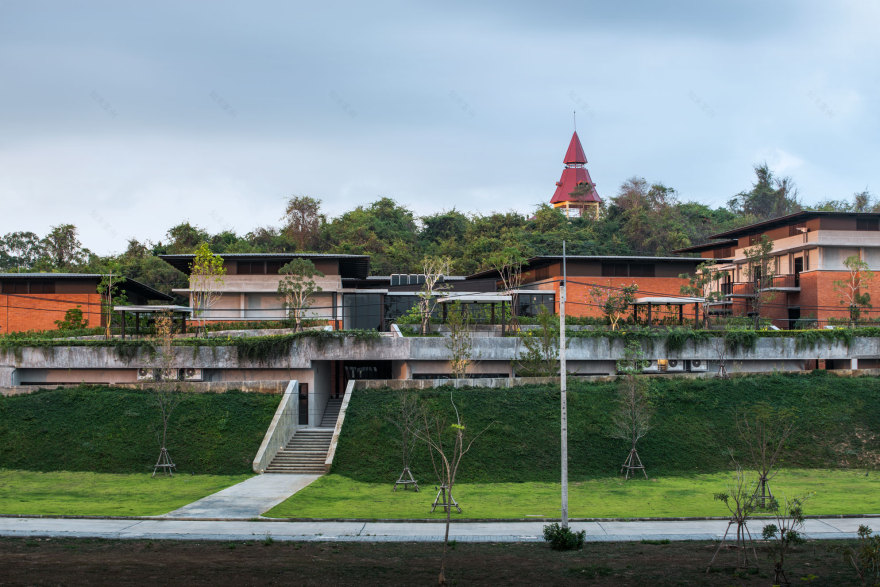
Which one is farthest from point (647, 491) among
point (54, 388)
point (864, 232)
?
point (864, 232)

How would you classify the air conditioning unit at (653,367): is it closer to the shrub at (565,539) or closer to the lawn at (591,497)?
the lawn at (591,497)

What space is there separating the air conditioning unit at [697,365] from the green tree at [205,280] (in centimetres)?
2433

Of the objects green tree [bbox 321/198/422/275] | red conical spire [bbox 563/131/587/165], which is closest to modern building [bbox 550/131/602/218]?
red conical spire [bbox 563/131/587/165]

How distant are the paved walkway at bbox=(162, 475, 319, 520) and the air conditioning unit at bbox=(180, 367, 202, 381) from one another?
380 inches

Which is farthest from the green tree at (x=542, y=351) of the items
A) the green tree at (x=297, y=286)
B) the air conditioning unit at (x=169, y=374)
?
the air conditioning unit at (x=169, y=374)

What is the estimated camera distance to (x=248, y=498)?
82.4 ft

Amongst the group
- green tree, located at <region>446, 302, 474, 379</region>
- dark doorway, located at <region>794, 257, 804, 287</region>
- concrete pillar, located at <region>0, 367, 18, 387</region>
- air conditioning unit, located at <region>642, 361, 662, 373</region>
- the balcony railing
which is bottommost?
concrete pillar, located at <region>0, 367, 18, 387</region>

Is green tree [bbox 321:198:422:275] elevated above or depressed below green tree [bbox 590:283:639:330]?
above

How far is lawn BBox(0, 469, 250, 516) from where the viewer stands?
2308 centimetres

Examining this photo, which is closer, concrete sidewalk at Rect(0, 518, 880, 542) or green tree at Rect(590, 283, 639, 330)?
concrete sidewalk at Rect(0, 518, 880, 542)

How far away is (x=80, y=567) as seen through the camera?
16078 mm

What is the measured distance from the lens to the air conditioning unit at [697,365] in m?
39.5

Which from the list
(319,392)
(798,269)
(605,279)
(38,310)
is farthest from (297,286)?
(798,269)

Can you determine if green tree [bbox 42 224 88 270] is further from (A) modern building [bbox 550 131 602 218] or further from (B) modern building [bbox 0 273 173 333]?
(A) modern building [bbox 550 131 602 218]
